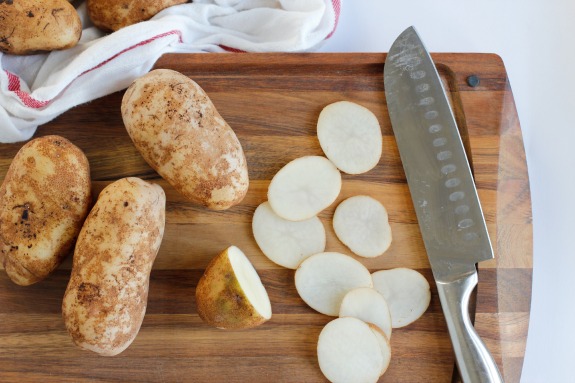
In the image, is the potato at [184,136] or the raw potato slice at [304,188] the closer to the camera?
the potato at [184,136]

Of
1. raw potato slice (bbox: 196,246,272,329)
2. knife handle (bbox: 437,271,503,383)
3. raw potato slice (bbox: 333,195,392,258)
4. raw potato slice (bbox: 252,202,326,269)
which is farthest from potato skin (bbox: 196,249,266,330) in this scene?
knife handle (bbox: 437,271,503,383)

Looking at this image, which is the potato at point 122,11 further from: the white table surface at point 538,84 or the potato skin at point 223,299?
the potato skin at point 223,299

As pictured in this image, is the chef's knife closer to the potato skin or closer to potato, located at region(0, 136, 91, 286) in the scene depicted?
the potato skin

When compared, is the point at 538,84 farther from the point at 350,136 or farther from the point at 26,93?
the point at 26,93

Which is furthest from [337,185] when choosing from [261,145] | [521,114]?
[521,114]

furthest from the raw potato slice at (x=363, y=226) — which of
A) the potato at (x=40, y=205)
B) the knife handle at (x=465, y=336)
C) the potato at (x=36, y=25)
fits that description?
the potato at (x=36, y=25)

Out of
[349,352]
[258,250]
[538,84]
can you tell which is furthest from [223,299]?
[538,84]
